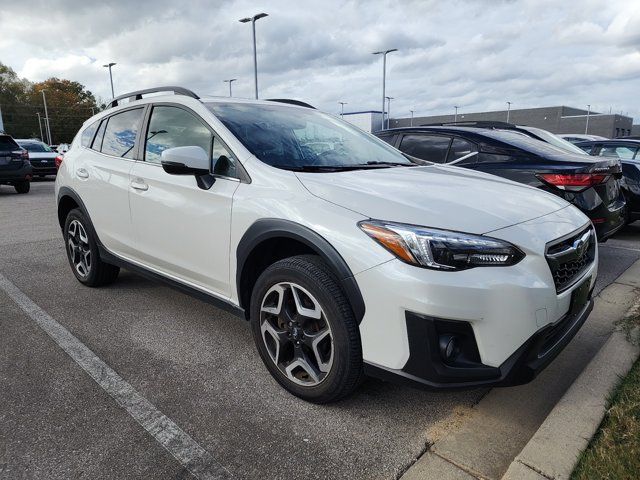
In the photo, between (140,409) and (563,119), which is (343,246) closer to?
(140,409)

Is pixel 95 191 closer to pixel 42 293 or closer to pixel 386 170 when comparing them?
pixel 42 293

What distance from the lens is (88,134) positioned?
15.0 feet

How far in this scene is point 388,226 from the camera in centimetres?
216

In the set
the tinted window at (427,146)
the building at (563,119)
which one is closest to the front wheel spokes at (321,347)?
the tinted window at (427,146)

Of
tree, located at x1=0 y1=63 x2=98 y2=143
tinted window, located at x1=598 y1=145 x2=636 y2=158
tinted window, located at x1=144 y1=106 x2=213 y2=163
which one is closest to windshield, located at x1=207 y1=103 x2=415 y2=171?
tinted window, located at x1=144 y1=106 x2=213 y2=163

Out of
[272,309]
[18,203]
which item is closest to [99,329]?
[272,309]

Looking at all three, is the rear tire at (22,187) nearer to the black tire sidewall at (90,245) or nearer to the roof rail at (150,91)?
the black tire sidewall at (90,245)

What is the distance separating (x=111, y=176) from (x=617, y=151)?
8.26 metres

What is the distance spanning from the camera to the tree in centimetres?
7256

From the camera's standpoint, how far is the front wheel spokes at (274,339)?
2.63 meters

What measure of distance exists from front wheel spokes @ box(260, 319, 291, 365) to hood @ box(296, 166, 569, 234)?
2.56 feet

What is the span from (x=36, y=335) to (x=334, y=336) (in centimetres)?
246

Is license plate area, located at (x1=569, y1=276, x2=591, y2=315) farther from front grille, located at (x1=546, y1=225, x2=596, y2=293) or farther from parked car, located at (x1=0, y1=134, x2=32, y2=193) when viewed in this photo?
parked car, located at (x1=0, y1=134, x2=32, y2=193)

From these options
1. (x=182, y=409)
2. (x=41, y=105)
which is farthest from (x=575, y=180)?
(x=41, y=105)
